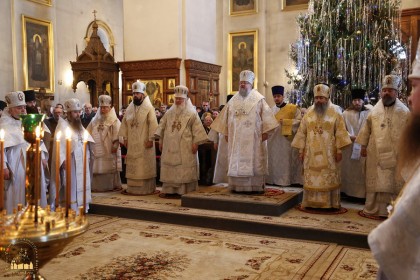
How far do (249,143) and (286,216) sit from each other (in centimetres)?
136

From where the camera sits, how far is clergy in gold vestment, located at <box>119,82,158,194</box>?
8289 millimetres

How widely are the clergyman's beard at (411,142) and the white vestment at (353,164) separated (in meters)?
5.61

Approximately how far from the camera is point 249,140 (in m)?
7.30

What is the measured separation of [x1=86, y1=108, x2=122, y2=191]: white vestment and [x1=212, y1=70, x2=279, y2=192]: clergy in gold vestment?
2.50 m

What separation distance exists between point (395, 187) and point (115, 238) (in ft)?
12.2

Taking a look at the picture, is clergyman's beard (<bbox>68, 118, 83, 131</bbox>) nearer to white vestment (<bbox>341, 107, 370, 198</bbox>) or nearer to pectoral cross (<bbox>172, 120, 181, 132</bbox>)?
pectoral cross (<bbox>172, 120, 181, 132</bbox>)

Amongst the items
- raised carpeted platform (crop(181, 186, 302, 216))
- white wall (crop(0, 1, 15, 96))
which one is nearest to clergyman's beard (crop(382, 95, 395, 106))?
raised carpeted platform (crop(181, 186, 302, 216))

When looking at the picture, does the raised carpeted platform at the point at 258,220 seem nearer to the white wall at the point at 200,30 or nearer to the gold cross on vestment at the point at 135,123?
the gold cross on vestment at the point at 135,123

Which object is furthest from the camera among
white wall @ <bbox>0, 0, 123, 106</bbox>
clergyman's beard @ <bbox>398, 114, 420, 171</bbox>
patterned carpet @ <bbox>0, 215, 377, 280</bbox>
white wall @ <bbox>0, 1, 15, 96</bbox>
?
white wall @ <bbox>0, 0, 123, 106</bbox>

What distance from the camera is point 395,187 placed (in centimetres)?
620

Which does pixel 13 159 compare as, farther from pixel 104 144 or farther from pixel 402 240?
pixel 402 240

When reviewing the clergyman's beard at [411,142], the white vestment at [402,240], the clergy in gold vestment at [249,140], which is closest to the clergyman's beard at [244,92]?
the clergy in gold vestment at [249,140]

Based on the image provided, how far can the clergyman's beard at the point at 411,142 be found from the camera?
6.20ft

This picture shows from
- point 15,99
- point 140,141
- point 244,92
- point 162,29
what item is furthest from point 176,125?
point 162,29
